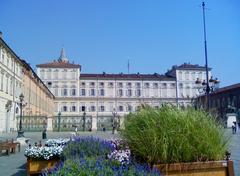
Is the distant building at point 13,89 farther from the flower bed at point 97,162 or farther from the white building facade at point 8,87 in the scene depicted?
the flower bed at point 97,162

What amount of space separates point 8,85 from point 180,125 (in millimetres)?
38676

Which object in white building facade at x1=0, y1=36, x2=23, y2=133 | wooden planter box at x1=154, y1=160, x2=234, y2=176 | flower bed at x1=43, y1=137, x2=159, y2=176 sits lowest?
wooden planter box at x1=154, y1=160, x2=234, y2=176

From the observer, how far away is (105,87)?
89688 millimetres

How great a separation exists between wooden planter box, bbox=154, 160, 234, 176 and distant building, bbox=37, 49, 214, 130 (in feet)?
258

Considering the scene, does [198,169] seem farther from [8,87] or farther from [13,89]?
[13,89]

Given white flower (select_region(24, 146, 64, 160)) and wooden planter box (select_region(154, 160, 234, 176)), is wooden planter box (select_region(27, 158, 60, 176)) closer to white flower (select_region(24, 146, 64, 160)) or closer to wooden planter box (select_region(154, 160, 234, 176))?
white flower (select_region(24, 146, 64, 160))

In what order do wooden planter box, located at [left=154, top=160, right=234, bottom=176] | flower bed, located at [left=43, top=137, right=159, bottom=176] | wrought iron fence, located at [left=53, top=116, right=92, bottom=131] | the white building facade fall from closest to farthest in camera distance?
flower bed, located at [left=43, top=137, right=159, bottom=176] < wooden planter box, located at [left=154, top=160, right=234, bottom=176] < the white building facade < wrought iron fence, located at [left=53, top=116, right=92, bottom=131]

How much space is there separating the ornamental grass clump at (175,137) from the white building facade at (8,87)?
33966 mm

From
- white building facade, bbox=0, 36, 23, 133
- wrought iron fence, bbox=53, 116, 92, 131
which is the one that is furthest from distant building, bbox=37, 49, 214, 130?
white building facade, bbox=0, 36, 23, 133

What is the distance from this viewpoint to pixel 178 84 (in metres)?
91.5

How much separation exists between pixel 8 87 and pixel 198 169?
3896cm

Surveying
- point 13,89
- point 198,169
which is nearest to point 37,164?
point 198,169

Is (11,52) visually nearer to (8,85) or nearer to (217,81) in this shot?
(8,85)

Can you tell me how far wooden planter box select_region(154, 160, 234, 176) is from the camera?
4.84 metres
